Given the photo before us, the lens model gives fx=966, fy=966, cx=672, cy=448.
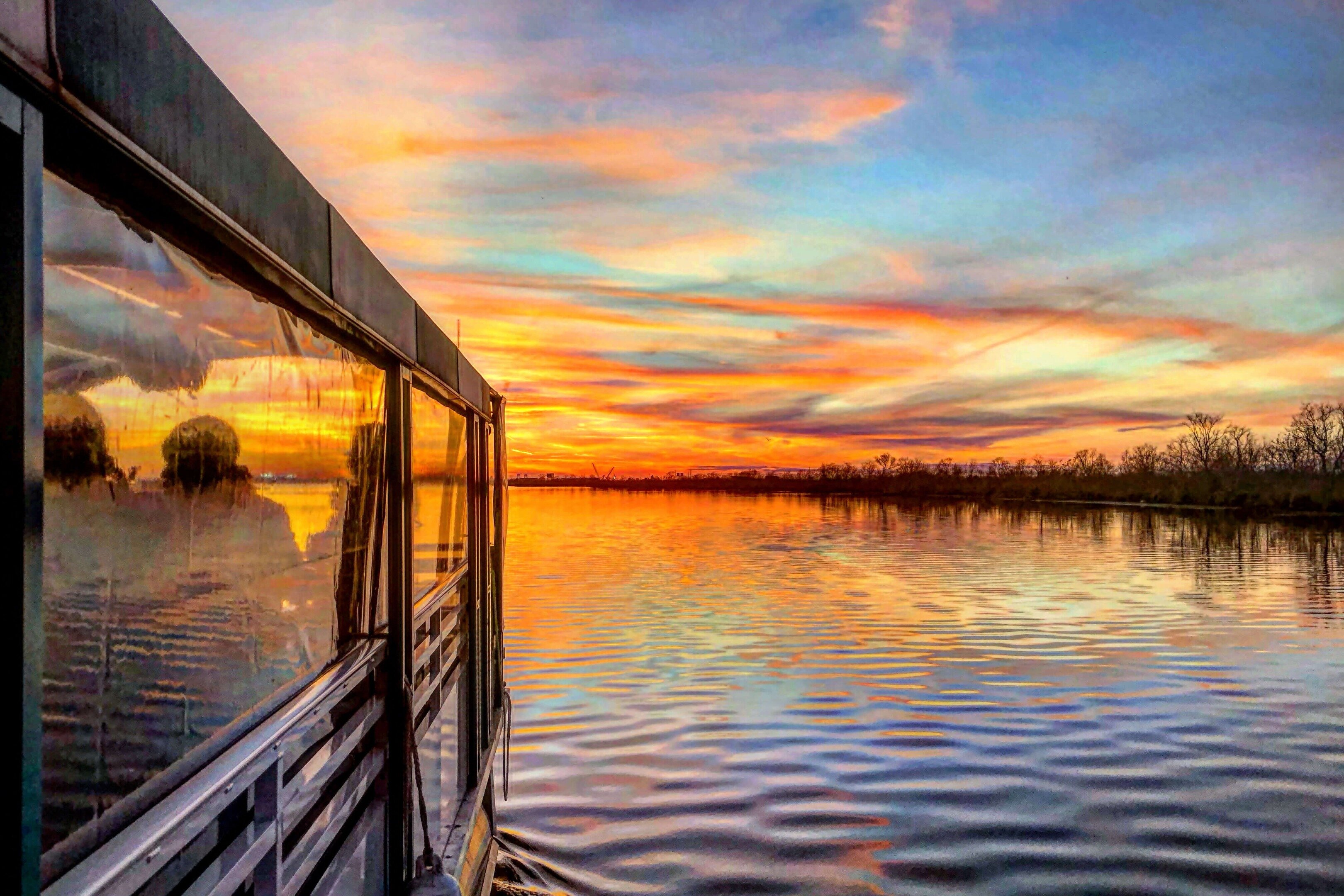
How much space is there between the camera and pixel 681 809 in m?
7.73

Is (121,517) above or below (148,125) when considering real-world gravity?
below

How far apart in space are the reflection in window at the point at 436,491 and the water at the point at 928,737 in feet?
8.08

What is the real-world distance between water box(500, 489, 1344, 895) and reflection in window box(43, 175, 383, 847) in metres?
4.61

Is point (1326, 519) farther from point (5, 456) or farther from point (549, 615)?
point (5, 456)

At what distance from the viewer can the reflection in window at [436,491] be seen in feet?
15.3

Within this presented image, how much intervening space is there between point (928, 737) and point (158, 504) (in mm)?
9022

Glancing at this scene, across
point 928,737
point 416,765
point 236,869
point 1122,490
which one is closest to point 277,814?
point 236,869

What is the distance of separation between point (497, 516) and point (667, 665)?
627cm

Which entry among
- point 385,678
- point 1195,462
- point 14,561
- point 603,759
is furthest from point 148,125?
point 1195,462

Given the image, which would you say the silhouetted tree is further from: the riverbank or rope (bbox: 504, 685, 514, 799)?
the riverbank

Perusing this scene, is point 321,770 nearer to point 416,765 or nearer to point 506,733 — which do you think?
point 416,765

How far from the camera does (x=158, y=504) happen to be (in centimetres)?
197

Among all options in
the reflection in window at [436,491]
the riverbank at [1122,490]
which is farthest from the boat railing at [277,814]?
the riverbank at [1122,490]

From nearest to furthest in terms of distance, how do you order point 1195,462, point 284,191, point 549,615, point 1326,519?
point 284,191
point 549,615
point 1326,519
point 1195,462
